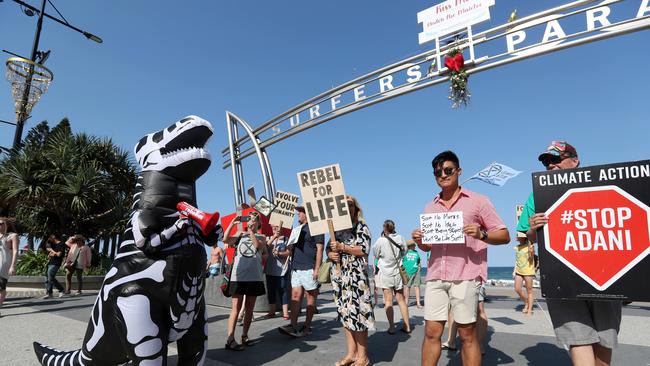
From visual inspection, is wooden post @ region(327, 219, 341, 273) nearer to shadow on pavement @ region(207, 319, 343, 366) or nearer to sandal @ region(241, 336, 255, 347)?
shadow on pavement @ region(207, 319, 343, 366)

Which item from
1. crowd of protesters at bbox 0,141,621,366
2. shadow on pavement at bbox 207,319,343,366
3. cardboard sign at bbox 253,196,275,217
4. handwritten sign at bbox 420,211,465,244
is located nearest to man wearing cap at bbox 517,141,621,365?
crowd of protesters at bbox 0,141,621,366

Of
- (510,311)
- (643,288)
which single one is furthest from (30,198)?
(643,288)

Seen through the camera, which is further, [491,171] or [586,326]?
[491,171]

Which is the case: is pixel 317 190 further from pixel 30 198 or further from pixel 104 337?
pixel 30 198

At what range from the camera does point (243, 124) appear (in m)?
10.7

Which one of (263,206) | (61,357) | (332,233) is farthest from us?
(263,206)

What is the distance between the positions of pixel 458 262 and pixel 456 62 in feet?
16.2

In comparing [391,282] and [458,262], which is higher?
[458,262]

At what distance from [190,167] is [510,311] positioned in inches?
270

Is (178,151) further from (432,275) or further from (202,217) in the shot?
(432,275)

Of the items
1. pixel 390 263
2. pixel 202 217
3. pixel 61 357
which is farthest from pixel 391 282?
pixel 61 357

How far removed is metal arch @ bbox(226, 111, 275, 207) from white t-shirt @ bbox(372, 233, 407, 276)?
475 centimetres

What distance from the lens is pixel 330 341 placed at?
4.61 meters

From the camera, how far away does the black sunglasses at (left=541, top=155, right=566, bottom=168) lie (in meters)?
2.56
